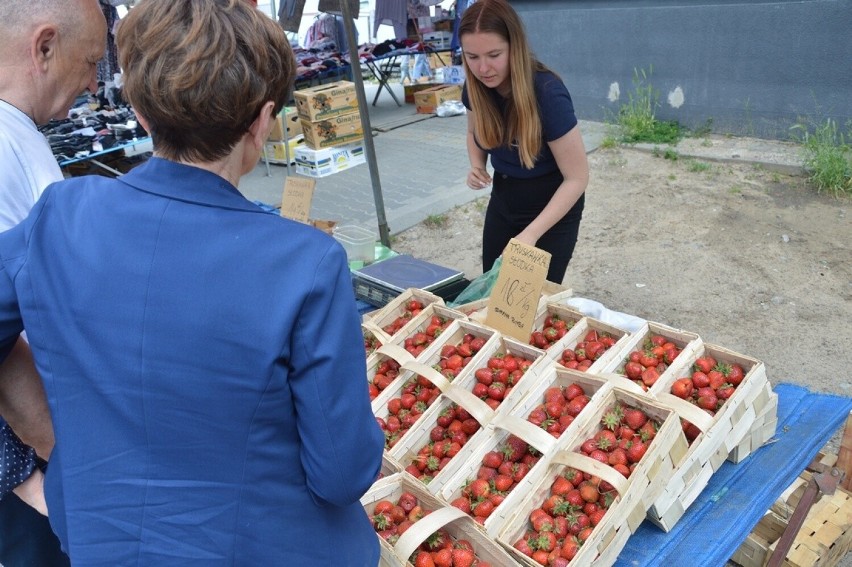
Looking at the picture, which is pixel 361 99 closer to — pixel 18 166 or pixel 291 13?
pixel 291 13

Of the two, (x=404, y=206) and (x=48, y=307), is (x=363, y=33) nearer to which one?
(x=404, y=206)

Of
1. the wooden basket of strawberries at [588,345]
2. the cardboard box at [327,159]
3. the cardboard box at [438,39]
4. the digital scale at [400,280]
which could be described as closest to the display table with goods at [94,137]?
the cardboard box at [327,159]

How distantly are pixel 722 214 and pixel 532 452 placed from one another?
181 inches

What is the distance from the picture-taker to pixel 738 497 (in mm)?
1815

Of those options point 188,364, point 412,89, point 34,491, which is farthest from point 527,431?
point 412,89

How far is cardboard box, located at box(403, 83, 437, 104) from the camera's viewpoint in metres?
10.9

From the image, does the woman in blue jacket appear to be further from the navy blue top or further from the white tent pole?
the white tent pole

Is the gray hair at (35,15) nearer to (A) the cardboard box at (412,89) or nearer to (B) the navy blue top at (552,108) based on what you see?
(B) the navy blue top at (552,108)

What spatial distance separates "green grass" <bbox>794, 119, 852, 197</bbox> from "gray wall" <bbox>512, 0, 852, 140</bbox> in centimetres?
13

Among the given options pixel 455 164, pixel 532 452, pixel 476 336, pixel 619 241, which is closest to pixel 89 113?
pixel 455 164

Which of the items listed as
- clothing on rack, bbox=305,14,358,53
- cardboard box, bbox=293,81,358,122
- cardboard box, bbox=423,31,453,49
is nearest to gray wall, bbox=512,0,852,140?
cardboard box, bbox=423,31,453,49

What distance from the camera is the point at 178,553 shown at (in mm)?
1072

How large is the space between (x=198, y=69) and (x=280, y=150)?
24.0 ft

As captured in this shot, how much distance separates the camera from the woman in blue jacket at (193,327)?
93cm
